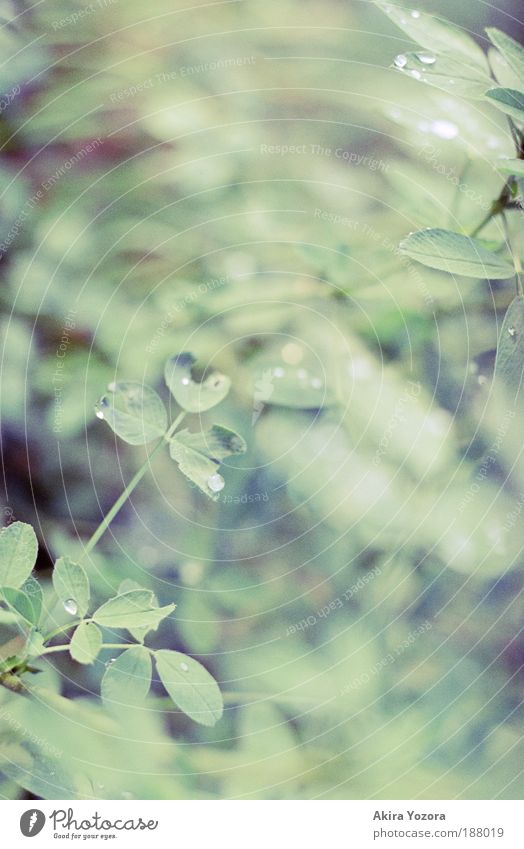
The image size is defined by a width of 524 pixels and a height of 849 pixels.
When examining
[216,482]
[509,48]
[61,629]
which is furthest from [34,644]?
[509,48]

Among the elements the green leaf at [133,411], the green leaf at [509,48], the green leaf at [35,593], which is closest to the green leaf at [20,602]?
the green leaf at [35,593]

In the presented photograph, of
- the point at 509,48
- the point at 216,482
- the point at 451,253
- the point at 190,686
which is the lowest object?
the point at 190,686

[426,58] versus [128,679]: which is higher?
[426,58]

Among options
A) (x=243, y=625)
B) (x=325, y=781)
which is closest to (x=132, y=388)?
(x=243, y=625)

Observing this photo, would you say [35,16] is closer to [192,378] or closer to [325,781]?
[192,378]

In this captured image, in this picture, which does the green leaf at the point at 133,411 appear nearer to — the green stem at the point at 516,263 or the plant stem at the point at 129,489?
the plant stem at the point at 129,489

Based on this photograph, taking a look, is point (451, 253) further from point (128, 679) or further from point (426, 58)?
point (128, 679)
